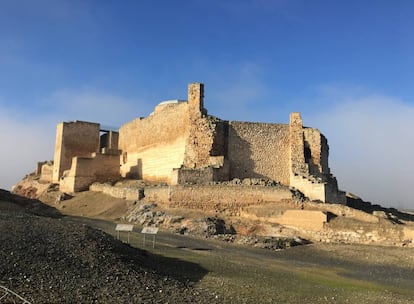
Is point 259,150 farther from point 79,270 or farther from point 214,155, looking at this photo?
point 79,270

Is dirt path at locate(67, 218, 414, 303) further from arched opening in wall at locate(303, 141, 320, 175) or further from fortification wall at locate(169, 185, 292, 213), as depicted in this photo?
arched opening in wall at locate(303, 141, 320, 175)

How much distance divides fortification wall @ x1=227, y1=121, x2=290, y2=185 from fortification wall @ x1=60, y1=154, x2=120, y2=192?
1075 cm

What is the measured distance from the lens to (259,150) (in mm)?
30031

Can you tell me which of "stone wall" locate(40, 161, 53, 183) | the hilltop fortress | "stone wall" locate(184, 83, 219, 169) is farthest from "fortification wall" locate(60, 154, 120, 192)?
"stone wall" locate(184, 83, 219, 169)

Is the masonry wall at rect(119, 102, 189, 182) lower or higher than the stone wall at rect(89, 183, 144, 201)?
higher

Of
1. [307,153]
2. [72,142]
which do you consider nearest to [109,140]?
[72,142]

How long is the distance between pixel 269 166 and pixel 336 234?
9.79 m

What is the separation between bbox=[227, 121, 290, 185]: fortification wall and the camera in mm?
29734

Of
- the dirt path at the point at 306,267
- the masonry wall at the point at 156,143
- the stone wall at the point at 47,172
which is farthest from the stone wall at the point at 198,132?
the stone wall at the point at 47,172

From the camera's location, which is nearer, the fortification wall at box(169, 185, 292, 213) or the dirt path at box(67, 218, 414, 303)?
the dirt path at box(67, 218, 414, 303)

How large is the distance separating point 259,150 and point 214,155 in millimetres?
3104

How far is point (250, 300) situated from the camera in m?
9.99

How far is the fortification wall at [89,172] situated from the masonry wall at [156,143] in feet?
7.13

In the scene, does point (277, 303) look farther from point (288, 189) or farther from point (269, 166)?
point (269, 166)
